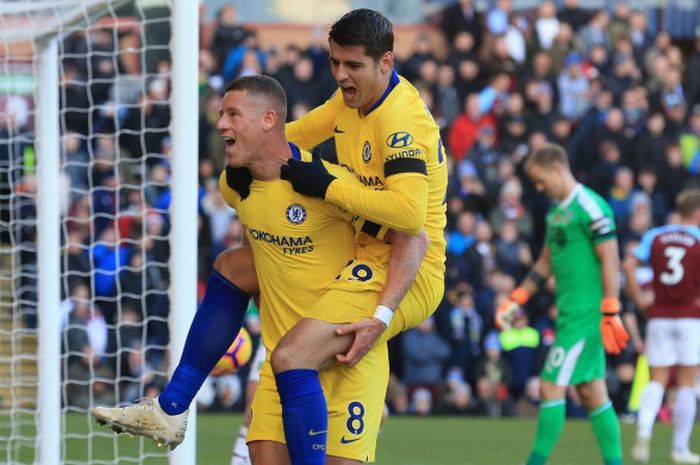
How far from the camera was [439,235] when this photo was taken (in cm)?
→ 592

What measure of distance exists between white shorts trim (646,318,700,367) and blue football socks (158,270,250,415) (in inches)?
248

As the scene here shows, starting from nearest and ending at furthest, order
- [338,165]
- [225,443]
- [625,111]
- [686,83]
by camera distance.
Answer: [338,165], [225,443], [625,111], [686,83]

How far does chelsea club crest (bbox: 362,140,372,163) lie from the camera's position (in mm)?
5723

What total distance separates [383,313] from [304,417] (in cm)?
52

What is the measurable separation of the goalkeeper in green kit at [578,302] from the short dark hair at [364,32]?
3972 millimetres

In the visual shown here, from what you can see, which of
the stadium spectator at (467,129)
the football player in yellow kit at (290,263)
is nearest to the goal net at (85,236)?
the stadium spectator at (467,129)

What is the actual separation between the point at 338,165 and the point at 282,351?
85 centimetres

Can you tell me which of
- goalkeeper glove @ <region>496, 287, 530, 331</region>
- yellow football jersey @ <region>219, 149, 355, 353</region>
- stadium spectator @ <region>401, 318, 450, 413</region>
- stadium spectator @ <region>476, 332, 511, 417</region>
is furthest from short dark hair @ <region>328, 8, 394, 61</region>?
stadium spectator @ <region>476, 332, 511, 417</region>

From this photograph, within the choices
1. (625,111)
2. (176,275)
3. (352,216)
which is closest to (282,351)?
(352,216)

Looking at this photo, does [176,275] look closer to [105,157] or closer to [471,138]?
[105,157]

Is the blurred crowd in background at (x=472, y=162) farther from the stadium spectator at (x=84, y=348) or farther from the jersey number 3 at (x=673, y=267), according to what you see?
the jersey number 3 at (x=673, y=267)

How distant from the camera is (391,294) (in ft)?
18.4

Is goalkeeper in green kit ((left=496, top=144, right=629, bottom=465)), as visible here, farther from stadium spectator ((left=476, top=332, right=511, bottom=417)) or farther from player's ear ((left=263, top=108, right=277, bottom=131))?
stadium spectator ((left=476, top=332, right=511, bottom=417))

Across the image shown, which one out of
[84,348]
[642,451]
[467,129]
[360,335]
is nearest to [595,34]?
[467,129]
